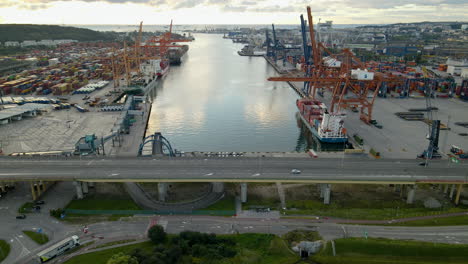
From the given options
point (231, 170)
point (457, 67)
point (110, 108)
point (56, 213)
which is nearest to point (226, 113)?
point (110, 108)

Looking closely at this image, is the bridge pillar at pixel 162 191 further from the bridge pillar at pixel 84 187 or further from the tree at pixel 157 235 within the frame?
the bridge pillar at pixel 84 187

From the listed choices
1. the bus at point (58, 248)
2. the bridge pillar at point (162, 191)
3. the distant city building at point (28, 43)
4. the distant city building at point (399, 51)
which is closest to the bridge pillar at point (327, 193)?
the bridge pillar at point (162, 191)

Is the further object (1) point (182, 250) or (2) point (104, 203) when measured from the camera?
(2) point (104, 203)

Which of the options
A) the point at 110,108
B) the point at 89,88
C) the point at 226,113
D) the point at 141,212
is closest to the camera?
the point at 141,212

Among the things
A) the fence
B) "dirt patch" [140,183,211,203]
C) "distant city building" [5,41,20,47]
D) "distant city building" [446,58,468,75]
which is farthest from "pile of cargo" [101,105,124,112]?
"distant city building" [5,41,20,47]

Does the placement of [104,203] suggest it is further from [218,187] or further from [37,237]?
[218,187]

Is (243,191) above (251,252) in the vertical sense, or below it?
above

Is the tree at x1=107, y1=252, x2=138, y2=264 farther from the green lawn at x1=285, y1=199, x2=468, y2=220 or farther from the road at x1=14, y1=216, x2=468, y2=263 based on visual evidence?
the green lawn at x1=285, y1=199, x2=468, y2=220
